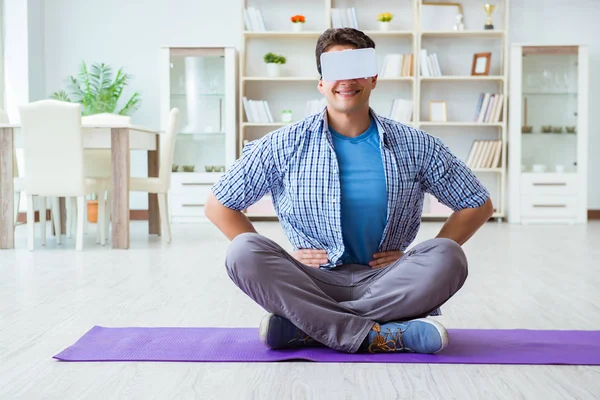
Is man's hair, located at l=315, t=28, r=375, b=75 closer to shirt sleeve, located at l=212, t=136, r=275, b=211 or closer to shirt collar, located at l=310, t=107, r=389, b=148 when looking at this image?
shirt collar, located at l=310, t=107, r=389, b=148

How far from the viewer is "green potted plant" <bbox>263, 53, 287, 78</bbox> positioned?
22.4 feet

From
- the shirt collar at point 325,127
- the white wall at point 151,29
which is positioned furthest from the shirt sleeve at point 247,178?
the white wall at point 151,29

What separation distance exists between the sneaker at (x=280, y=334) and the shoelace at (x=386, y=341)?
154 millimetres

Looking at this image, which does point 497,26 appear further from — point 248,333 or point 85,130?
point 248,333

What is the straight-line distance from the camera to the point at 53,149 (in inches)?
171

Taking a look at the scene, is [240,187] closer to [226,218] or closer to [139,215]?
[226,218]

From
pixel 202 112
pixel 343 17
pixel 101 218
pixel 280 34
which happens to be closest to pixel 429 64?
pixel 343 17

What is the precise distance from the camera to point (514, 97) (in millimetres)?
6758

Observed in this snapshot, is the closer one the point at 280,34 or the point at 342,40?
the point at 342,40

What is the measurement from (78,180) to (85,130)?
0.36 meters

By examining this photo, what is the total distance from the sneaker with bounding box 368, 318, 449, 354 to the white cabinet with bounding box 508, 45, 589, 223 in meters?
5.13

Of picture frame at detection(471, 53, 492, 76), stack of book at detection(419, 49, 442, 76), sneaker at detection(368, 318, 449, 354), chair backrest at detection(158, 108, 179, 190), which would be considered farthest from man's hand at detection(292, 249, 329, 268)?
picture frame at detection(471, 53, 492, 76)

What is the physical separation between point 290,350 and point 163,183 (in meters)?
3.27

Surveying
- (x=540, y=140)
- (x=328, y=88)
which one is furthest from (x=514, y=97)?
(x=328, y=88)
